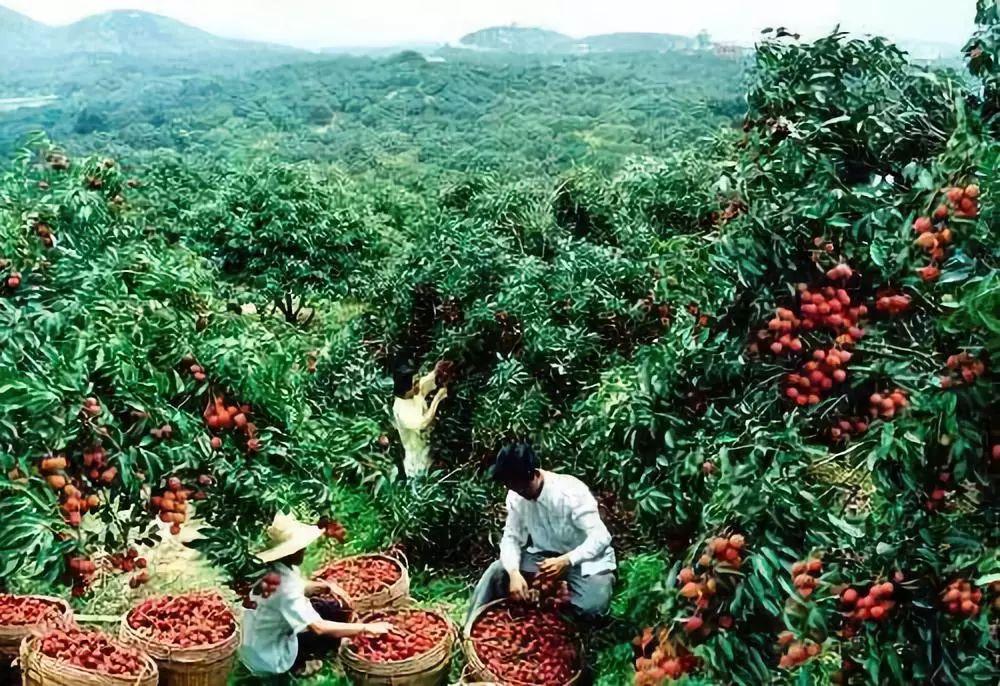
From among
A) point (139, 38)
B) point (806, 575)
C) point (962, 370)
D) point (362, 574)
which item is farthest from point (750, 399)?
point (139, 38)

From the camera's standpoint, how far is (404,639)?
11.5 ft

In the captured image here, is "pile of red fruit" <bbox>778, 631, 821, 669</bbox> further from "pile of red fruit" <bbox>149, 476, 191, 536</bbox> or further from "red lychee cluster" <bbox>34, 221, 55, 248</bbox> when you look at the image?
"red lychee cluster" <bbox>34, 221, 55, 248</bbox>

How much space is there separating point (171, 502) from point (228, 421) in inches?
9.2

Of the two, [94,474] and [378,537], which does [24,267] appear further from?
[378,537]

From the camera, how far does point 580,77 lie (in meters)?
12.6

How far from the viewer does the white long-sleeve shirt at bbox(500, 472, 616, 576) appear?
3.49 metres

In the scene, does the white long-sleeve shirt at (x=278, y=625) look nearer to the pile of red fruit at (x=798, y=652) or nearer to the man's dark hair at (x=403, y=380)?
the man's dark hair at (x=403, y=380)

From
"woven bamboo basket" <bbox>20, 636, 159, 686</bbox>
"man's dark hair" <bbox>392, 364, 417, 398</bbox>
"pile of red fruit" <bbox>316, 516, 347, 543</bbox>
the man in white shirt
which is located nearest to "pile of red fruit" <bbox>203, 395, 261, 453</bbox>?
"pile of red fruit" <bbox>316, 516, 347, 543</bbox>

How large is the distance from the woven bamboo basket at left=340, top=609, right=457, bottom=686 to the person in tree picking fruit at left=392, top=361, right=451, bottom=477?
1776 millimetres

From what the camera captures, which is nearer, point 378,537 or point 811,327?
point 811,327

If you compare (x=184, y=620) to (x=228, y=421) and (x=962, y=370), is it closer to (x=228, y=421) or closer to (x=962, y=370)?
(x=228, y=421)

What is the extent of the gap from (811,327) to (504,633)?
1.80m

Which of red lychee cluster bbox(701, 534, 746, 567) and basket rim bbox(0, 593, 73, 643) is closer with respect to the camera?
red lychee cluster bbox(701, 534, 746, 567)

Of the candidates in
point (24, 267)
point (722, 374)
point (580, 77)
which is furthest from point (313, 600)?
point (580, 77)
